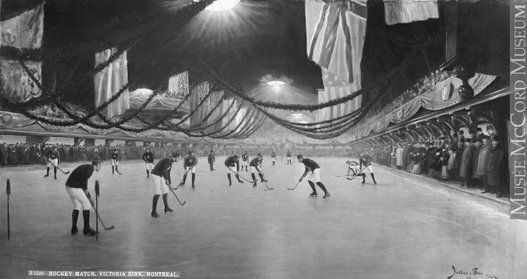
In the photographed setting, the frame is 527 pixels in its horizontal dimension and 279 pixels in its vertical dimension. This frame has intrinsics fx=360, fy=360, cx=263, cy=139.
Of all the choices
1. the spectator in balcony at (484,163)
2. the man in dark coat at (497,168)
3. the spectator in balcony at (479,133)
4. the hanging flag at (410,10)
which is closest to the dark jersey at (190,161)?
the hanging flag at (410,10)

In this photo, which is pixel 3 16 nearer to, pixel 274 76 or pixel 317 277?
pixel 274 76

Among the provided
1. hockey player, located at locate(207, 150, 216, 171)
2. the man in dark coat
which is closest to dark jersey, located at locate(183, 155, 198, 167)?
hockey player, located at locate(207, 150, 216, 171)

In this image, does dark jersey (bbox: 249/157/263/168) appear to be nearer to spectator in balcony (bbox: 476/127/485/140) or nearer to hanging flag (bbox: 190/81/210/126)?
hanging flag (bbox: 190/81/210/126)

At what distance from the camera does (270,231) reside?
505cm

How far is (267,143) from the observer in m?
6.12

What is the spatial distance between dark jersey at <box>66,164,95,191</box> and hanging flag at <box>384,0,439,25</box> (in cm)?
492

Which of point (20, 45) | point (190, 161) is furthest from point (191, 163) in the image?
point (20, 45)

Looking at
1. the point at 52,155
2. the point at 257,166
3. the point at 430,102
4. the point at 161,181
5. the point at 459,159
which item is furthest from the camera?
the point at 459,159

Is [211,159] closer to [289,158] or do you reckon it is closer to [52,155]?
[289,158]

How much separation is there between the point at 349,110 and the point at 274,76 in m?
1.35

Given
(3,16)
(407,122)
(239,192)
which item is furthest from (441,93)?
(3,16)

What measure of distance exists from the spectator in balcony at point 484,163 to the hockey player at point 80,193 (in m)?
6.20

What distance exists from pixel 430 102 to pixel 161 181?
4.91 metres
